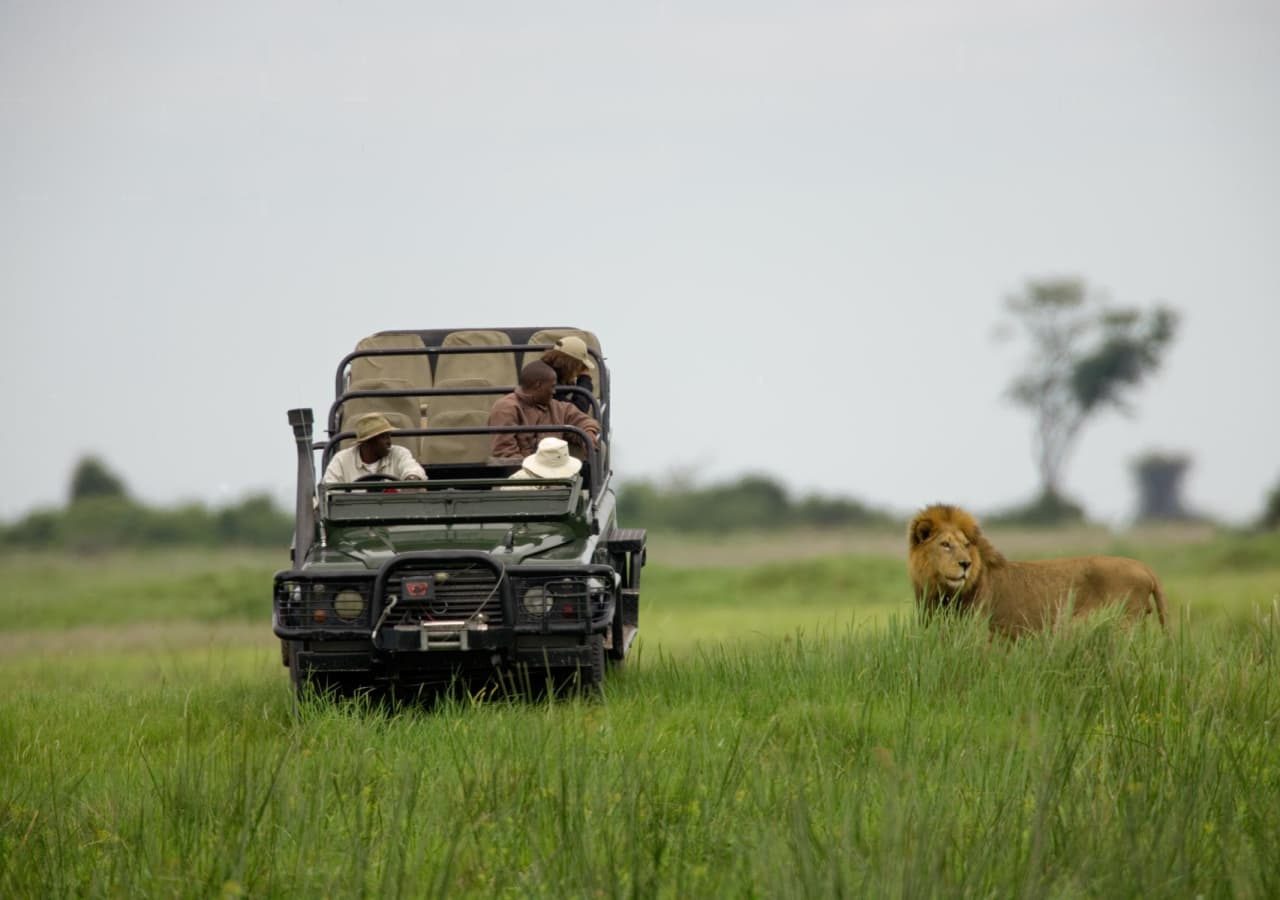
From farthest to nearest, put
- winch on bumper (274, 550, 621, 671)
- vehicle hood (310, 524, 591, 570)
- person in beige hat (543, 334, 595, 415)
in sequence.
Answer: person in beige hat (543, 334, 595, 415), vehicle hood (310, 524, 591, 570), winch on bumper (274, 550, 621, 671)

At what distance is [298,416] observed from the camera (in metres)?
10.1

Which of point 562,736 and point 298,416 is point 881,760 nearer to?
point 562,736

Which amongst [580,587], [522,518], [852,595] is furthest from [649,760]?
[852,595]

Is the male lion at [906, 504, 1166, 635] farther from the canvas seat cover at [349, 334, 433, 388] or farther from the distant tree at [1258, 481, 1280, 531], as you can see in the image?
the distant tree at [1258, 481, 1280, 531]

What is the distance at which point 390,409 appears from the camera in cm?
1136

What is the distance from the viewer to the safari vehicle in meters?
8.82

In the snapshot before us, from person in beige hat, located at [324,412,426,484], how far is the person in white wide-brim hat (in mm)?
726

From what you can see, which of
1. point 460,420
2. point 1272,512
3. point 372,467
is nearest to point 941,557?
point 372,467

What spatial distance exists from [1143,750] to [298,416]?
5.44 meters

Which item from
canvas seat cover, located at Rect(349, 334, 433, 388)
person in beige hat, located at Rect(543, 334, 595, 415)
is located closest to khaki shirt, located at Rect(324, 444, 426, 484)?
person in beige hat, located at Rect(543, 334, 595, 415)

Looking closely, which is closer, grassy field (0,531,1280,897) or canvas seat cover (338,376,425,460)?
grassy field (0,531,1280,897)

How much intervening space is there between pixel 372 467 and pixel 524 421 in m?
0.94

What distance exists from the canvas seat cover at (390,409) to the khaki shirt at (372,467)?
1.71 ft

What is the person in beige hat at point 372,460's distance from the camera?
10195mm
